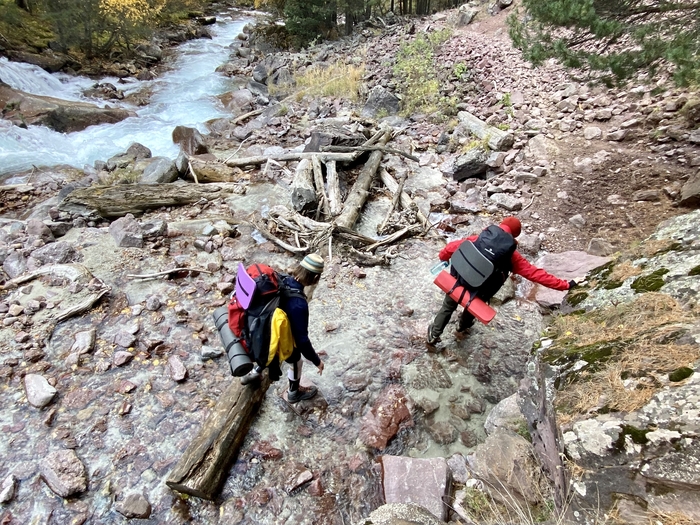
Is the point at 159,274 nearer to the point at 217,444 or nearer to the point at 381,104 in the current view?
the point at 217,444

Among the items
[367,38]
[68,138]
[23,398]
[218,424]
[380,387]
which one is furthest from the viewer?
[367,38]

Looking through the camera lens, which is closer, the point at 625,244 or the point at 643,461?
the point at 643,461

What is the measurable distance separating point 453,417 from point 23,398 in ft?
16.1

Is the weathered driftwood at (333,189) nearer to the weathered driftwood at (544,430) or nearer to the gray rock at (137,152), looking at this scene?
the weathered driftwood at (544,430)

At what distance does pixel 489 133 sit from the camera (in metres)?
8.96

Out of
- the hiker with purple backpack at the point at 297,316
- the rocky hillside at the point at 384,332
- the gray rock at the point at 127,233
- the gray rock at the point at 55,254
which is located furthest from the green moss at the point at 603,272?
the gray rock at the point at 55,254

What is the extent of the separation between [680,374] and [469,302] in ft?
6.90

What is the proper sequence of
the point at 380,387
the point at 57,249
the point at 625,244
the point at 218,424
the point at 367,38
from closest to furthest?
1. the point at 218,424
2. the point at 380,387
3. the point at 625,244
4. the point at 57,249
5. the point at 367,38

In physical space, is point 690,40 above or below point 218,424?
above

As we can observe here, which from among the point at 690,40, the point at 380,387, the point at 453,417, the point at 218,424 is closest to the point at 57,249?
the point at 218,424

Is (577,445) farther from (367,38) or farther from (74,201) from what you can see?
(367,38)

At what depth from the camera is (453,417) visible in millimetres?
4254

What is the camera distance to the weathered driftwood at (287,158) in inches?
355

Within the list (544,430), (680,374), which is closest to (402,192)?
(544,430)
